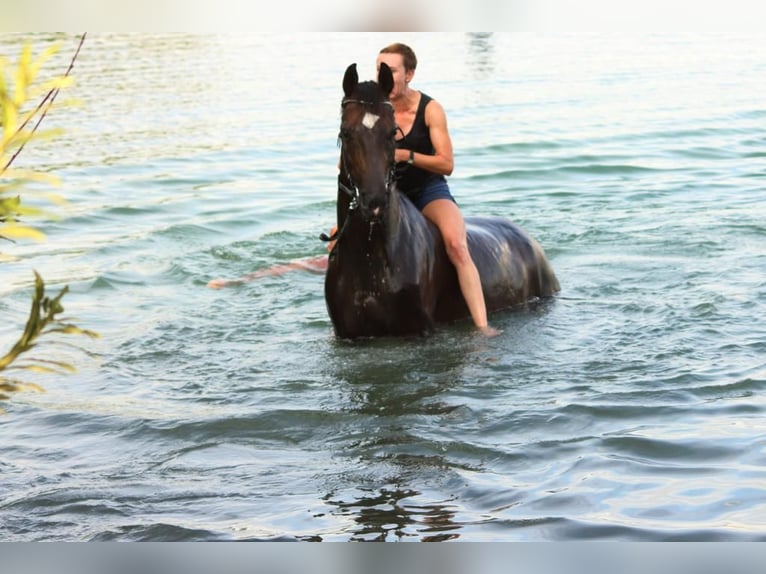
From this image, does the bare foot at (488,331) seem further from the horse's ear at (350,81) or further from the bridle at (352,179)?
the horse's ear at (350,81)

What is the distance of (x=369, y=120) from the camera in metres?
6.49

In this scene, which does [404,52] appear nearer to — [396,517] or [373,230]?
[373,230]

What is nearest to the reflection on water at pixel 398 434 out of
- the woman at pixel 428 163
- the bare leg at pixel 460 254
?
the bare leg at pixel 460 254

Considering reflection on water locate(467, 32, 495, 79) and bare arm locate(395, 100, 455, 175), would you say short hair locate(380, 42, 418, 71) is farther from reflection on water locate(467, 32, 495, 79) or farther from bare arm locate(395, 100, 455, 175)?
reflection on water locate(467, 32, 495, 79)

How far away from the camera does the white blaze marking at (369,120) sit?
648cm

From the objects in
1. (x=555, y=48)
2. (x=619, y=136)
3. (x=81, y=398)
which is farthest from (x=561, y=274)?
(x=555, y=48)

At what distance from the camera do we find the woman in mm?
7289

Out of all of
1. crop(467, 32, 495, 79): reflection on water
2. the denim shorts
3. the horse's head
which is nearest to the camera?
the horse's head

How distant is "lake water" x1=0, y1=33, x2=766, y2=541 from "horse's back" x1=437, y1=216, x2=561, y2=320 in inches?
6.3

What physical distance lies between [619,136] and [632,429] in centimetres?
1190

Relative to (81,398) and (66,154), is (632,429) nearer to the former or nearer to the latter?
Answer: (81,398)

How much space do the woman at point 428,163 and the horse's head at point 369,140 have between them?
40 centimetres

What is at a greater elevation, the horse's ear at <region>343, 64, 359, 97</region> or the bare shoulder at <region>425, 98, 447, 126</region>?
the horse's ear at <region>343, 64, 359, 97</region>

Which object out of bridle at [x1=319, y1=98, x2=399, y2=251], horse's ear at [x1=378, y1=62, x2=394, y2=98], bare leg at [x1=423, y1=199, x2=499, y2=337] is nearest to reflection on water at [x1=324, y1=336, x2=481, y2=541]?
bare leg at [x1=423, y1=199, x2=499, y2=337]
